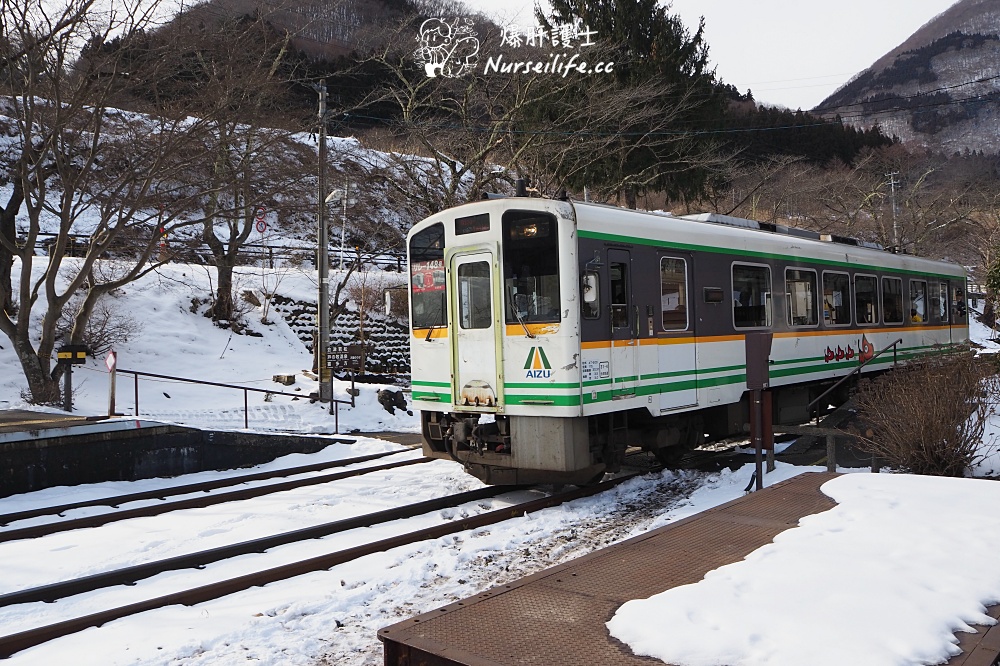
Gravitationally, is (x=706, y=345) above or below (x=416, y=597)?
above

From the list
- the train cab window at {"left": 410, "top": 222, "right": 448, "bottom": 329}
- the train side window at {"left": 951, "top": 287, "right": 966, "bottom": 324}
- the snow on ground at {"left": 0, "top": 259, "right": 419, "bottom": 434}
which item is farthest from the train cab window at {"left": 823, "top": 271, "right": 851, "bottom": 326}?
the snow on ground at {"left": 0, "top": 259, "right": 419, "bottom": 434}

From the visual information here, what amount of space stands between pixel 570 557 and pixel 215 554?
329cm

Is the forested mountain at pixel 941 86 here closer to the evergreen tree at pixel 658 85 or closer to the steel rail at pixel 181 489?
the evergreen tree at pixel 658 85

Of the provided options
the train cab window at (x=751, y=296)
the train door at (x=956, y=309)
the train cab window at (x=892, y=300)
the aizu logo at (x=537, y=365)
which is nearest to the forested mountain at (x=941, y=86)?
the train door at (x=956, y=309)

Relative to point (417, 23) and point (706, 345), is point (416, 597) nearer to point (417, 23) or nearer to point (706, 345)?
point (706, 345)

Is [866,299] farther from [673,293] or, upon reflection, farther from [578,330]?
[578,330]

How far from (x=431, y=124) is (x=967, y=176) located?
43.0m

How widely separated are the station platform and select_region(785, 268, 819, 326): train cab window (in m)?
7.48

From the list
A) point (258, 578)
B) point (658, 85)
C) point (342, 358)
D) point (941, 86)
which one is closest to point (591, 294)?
point (258, 578)

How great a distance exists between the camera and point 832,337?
13.9 metres

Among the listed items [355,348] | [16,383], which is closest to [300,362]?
[355,348]

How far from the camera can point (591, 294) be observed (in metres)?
9.07

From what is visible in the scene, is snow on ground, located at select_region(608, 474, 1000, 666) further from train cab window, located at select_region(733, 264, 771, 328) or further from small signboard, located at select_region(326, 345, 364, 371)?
small signboard, located at select_region(326, 345, 364, 371)

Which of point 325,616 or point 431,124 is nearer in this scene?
point 325,616
